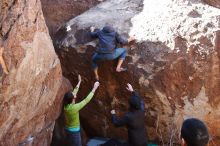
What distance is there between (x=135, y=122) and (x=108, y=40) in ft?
4.79

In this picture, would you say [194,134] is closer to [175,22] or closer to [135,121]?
[135,121]

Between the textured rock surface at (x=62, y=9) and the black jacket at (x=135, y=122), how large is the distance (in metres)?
3.46

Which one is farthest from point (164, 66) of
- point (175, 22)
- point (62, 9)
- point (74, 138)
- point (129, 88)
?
point (62, 9)

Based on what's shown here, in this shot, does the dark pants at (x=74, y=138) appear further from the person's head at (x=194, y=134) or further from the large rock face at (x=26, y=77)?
the person's head at (x=194, y=134)

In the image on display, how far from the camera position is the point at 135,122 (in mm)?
6055

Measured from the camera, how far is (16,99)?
547 cm

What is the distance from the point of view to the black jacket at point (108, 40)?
6649mm

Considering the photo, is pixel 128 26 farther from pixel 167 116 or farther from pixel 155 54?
pixel 167 116

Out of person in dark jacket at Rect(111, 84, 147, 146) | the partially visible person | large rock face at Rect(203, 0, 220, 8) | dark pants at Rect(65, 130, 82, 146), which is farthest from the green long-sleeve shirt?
large rock face at Rect(203, 0, 220, 8)

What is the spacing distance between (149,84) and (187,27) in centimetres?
115

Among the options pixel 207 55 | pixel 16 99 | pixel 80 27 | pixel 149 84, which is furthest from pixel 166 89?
pixel 16 99

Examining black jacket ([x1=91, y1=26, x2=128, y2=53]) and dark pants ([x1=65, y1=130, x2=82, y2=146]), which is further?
black jacket ([x1=91, y1=26, x2=128, y2=53])

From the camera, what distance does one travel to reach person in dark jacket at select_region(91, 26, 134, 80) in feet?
21.9

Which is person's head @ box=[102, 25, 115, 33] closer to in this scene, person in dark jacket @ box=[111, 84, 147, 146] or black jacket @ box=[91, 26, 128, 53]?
black jacket @ box=[91, 26, 128, 53]
